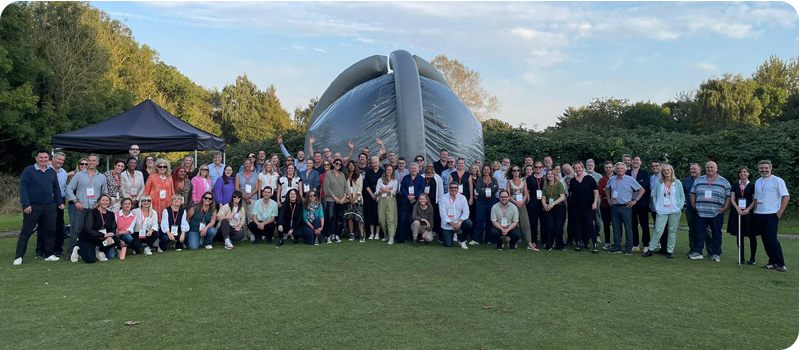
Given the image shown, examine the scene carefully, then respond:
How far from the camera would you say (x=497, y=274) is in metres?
6.25

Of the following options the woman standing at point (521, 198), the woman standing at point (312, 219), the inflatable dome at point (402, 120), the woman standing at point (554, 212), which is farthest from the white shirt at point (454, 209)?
the woman standing at point (312, 219)

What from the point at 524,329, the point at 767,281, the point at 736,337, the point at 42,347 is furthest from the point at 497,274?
the point at 42,347

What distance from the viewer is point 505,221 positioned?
8211 millimetres

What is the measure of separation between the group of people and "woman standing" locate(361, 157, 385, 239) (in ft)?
0.07

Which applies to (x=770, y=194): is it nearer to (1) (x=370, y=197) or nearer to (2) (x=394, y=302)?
(2) (x=394, y=302)

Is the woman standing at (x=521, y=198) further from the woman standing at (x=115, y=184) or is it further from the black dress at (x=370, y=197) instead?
the woman standing at (x=115, y=184)

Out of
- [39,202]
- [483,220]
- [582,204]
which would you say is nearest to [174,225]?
[39,202]

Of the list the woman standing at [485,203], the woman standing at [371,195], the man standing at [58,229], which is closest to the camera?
the man standing at [58,229]

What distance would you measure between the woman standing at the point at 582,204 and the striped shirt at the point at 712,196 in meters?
1.44

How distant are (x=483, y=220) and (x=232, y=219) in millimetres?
4243

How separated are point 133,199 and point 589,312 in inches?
260

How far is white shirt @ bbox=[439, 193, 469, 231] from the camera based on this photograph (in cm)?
845

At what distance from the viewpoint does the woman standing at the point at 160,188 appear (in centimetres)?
783

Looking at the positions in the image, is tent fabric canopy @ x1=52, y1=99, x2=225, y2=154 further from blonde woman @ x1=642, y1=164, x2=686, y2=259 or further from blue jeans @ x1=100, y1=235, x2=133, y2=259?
blonde woman @ x1=642, y1=164, x2=686, y2=259
